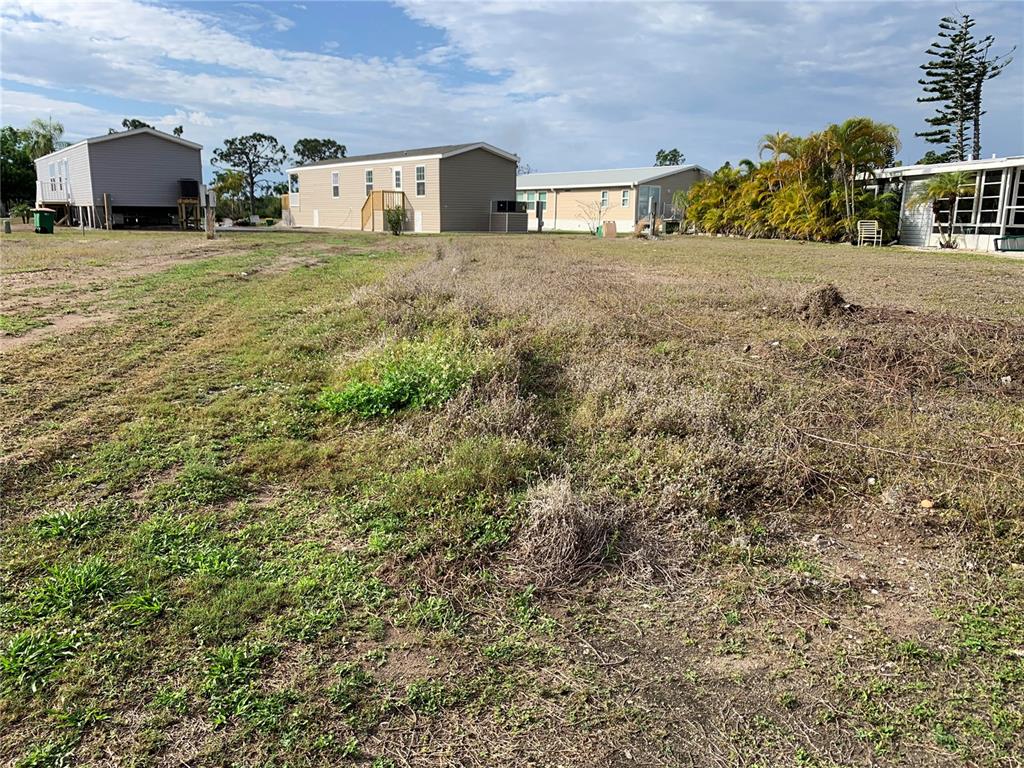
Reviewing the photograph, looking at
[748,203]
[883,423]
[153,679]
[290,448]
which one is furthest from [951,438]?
[748,203]

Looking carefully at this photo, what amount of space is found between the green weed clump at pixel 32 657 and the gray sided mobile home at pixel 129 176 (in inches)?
1236

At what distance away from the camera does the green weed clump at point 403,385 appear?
4406mm

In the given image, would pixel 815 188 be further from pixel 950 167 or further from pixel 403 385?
pixel 403 385

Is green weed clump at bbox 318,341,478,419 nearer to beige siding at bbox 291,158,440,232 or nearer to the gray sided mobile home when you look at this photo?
beige siding at bbox 291,158,440,232

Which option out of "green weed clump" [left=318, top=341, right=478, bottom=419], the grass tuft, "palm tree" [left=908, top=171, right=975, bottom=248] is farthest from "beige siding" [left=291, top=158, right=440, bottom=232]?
the grass tuft

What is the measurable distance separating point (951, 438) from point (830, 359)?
1798 millimetres

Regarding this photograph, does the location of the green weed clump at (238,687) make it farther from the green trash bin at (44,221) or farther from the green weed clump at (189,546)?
the green trash bin at (44,221)

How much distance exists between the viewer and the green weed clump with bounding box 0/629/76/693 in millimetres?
2043

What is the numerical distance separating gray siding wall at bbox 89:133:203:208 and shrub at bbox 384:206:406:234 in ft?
29.2

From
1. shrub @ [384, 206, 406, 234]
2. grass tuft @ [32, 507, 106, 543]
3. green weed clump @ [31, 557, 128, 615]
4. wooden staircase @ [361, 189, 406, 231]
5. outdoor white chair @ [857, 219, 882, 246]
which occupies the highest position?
wooden staircase @ [361, 189, 406, 231]

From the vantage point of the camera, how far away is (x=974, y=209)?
2133 cm

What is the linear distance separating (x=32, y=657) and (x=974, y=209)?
84.9 ft

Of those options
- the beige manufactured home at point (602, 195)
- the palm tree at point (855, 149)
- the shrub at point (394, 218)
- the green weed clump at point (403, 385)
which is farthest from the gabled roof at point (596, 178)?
the green weed clump at point (403, 385)

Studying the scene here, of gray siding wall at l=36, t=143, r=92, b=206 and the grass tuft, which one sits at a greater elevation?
gray siding wall at l=36, t=143, r=92, b=206
